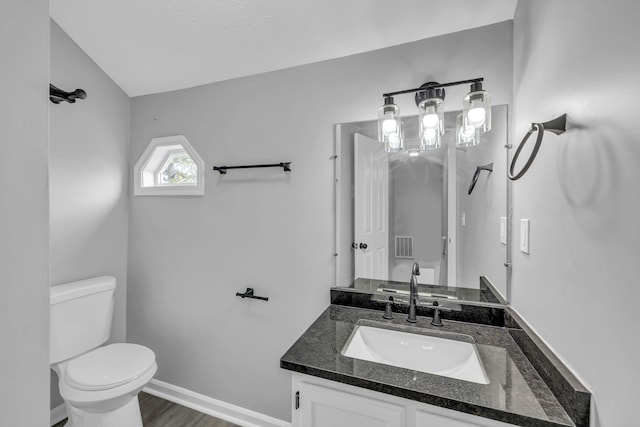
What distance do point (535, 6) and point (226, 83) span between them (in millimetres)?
1697

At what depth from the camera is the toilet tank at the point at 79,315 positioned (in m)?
1.72

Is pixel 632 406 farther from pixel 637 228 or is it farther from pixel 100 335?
pixel 100 335

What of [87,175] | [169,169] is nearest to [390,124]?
[169,169]

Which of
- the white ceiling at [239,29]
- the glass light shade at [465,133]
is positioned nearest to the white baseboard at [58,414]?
the white ceiling at [239,29]

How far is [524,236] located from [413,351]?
64cm

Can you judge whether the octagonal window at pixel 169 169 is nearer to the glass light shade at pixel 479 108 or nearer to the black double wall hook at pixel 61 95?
the black double wall hook at pixel 61 95

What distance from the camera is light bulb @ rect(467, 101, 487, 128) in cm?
127

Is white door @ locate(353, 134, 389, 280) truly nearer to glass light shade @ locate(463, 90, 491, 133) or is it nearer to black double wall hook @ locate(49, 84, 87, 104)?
glass light shade @ locate(463, 90, 491, 133)

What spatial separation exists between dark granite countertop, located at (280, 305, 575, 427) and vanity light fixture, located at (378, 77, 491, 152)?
2.92 feet

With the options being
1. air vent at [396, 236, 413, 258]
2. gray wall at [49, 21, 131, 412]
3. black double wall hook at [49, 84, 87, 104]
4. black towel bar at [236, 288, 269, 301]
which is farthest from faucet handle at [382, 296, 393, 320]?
black double wall hook at [49, 84, 87, 104]

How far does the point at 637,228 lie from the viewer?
548 mm

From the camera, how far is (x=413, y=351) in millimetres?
1208

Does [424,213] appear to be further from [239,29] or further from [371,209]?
[239,29]

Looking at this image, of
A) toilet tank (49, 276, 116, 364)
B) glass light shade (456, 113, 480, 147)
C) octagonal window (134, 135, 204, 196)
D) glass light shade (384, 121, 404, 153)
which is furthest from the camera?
octagonal window (134, 135, 204, 196)
